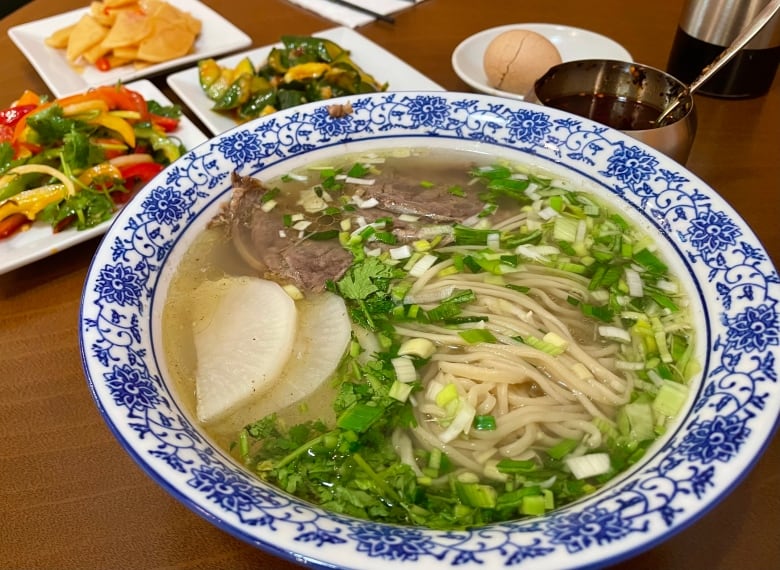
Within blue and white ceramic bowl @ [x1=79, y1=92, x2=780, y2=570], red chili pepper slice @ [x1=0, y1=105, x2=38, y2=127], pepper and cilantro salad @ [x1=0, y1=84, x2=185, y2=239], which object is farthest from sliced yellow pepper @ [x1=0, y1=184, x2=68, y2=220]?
blue and white ceramic bowl @ [x1=79, y1=92, x2=780, y2=570]

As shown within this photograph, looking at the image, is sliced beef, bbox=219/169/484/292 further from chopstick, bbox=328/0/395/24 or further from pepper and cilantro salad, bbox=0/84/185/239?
chopstick, bbox=328/0/395/24

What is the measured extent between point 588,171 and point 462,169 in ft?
1.46

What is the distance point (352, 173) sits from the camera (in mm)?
2227

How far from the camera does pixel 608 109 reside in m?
2.36

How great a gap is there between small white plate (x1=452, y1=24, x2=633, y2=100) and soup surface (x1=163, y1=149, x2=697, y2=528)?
1.08m

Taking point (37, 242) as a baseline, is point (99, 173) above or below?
above

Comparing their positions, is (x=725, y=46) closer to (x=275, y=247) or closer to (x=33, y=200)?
(x=275, y=247)

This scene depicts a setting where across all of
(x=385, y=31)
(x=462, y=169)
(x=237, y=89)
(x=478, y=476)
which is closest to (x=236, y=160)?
(x=462, y=169)

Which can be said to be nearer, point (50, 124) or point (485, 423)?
point (485, 423)

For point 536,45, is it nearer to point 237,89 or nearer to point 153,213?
point 237,89

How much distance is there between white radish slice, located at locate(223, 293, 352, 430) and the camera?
151cm

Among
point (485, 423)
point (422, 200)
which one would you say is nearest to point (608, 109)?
point (422, 200)

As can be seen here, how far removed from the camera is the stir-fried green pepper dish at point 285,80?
2.85 meters

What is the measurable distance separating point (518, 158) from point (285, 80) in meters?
1.33
